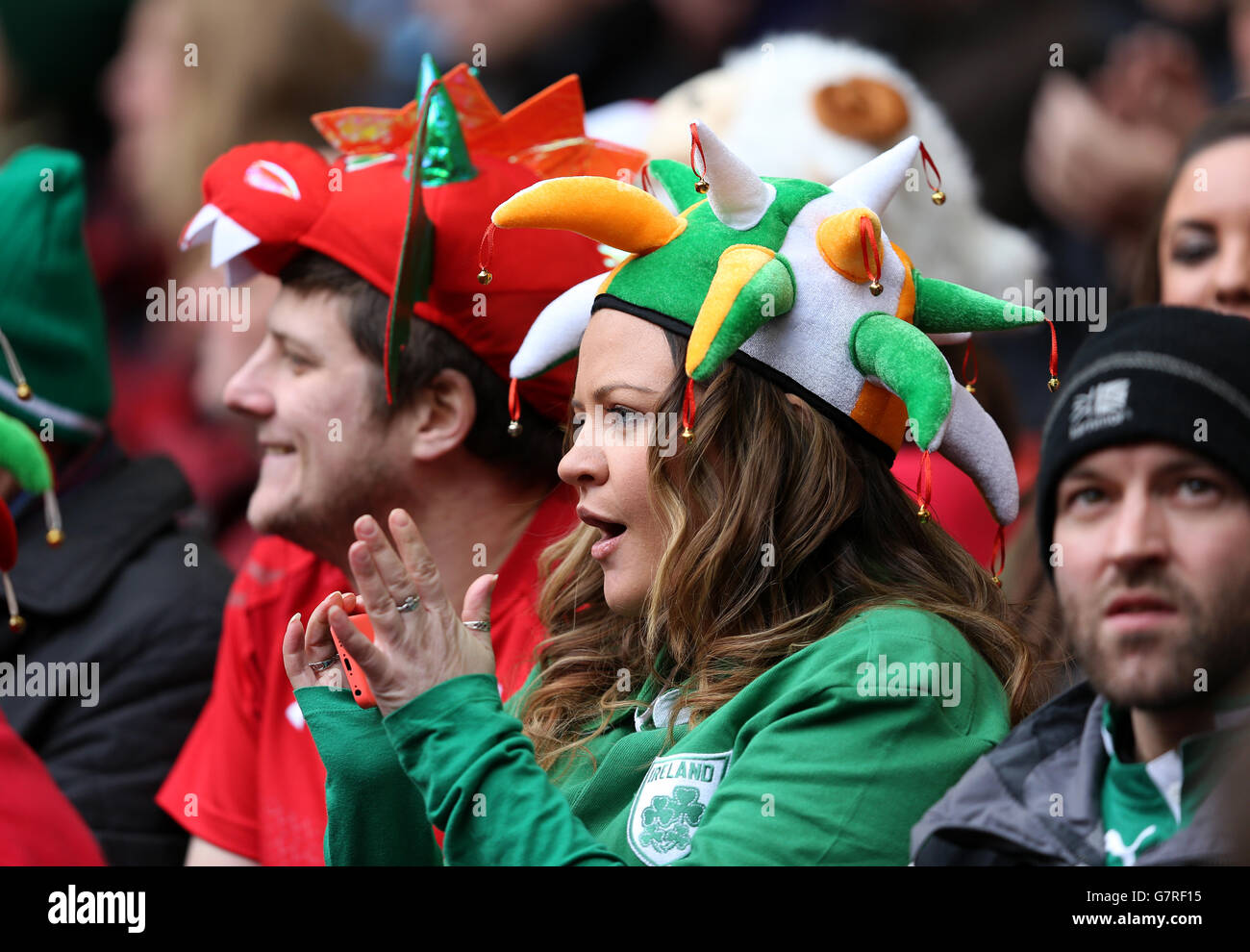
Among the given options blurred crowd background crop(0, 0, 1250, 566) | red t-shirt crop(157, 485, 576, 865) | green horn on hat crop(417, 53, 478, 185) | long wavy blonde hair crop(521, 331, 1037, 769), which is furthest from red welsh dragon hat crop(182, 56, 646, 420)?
long wavy blonde hair crop(521, 331, 1037, 769)

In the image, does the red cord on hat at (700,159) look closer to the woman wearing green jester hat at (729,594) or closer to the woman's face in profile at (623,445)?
the woman wearing green jester hat at (729,594)

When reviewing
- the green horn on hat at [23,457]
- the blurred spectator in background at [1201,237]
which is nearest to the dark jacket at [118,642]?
the green horn on hat at [23,457]

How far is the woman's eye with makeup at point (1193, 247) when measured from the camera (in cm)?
249

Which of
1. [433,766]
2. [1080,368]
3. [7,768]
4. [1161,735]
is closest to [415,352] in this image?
[7,768]

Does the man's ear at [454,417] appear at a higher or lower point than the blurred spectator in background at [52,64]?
lower

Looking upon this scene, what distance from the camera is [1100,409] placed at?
156 centimetres

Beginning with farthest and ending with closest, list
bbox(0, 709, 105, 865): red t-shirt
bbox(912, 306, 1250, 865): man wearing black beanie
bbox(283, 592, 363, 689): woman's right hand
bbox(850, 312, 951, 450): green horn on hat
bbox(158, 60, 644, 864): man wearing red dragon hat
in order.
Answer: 1. bbox(158, 60, 644, 864): man wearing red dragon hat
2. bbox(0, 709, 105, 865): red t-shirt
3. bbox(283, 592, 363, 689): woman's right hand
4. bbox(850, 312, 951, 450): green horn on hat
5. bbox(912, 306, 1250, 865): man wearing black beanie

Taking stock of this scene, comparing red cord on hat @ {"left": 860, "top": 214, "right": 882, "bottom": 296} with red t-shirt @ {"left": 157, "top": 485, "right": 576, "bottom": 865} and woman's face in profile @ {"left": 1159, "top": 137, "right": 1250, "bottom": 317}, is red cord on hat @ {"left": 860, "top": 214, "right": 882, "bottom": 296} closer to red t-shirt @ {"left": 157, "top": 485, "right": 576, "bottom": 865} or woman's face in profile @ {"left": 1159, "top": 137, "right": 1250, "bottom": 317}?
woman's face in profile @ {"left": 1159, "top": 137, "right": 1250, "bottom": 317}

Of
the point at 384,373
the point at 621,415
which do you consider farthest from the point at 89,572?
the point at 621,415

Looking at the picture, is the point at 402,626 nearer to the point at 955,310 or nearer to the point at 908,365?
the point at 908,365

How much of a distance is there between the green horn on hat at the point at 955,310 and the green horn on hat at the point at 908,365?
0.13 meters

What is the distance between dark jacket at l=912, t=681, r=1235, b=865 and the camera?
1.57 meters

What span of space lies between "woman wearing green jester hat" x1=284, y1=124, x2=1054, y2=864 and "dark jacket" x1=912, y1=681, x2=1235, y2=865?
0.13 m

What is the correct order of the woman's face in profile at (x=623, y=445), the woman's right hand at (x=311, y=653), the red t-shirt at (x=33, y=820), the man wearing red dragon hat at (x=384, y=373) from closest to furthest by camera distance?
the woman's right hand at (x=311, y=653)
the woman's face in profile at (x=623, y=445)
the red t-shirt at (x=33, y=820)
the man wearing red dragon hat at (x=384, y=373)
